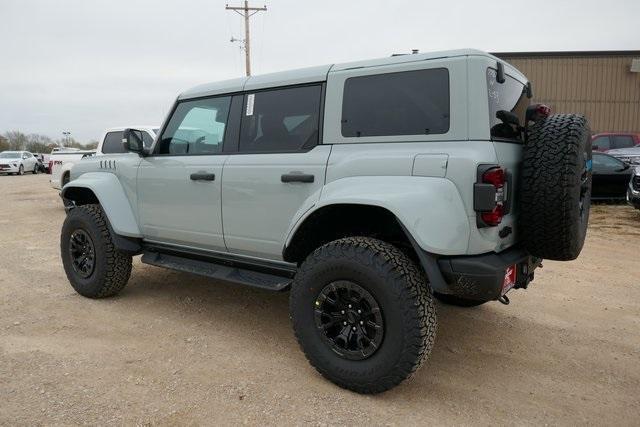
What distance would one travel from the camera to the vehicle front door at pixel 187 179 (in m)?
3.73

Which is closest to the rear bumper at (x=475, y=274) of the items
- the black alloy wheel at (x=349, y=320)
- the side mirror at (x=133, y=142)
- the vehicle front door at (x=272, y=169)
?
the black alloy wheel at (x=349, y=320)

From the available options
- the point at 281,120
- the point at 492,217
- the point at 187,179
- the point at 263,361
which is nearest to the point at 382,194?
the point at 492,217

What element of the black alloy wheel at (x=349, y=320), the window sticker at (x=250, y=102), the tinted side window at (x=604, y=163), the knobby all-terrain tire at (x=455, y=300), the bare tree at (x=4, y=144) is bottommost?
the knobby all-terrain tire at (x=455, y=300)

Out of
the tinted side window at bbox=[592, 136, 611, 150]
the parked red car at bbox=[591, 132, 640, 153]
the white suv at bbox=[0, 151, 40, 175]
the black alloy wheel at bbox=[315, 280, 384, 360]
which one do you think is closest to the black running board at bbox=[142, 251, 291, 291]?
the black alloy wheel at bbox=[315, 280, 384, 360]

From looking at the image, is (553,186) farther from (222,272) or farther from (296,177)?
(222,272)

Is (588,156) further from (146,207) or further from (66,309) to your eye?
(66,309)

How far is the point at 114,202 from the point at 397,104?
2774 millimetres

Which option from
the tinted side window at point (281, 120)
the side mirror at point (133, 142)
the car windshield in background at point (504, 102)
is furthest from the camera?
the side mirror at point (133, 142)

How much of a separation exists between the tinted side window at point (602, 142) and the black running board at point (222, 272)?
14547 mm

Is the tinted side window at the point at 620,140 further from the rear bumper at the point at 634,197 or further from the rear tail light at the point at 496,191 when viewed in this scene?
the rear tail light at the point at 496,191

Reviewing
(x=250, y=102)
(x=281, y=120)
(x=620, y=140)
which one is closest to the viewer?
(x=281, y=120)

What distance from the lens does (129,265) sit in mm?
4551

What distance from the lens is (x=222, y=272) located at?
12.2 ft

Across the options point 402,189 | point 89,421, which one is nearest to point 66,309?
point 89,421
